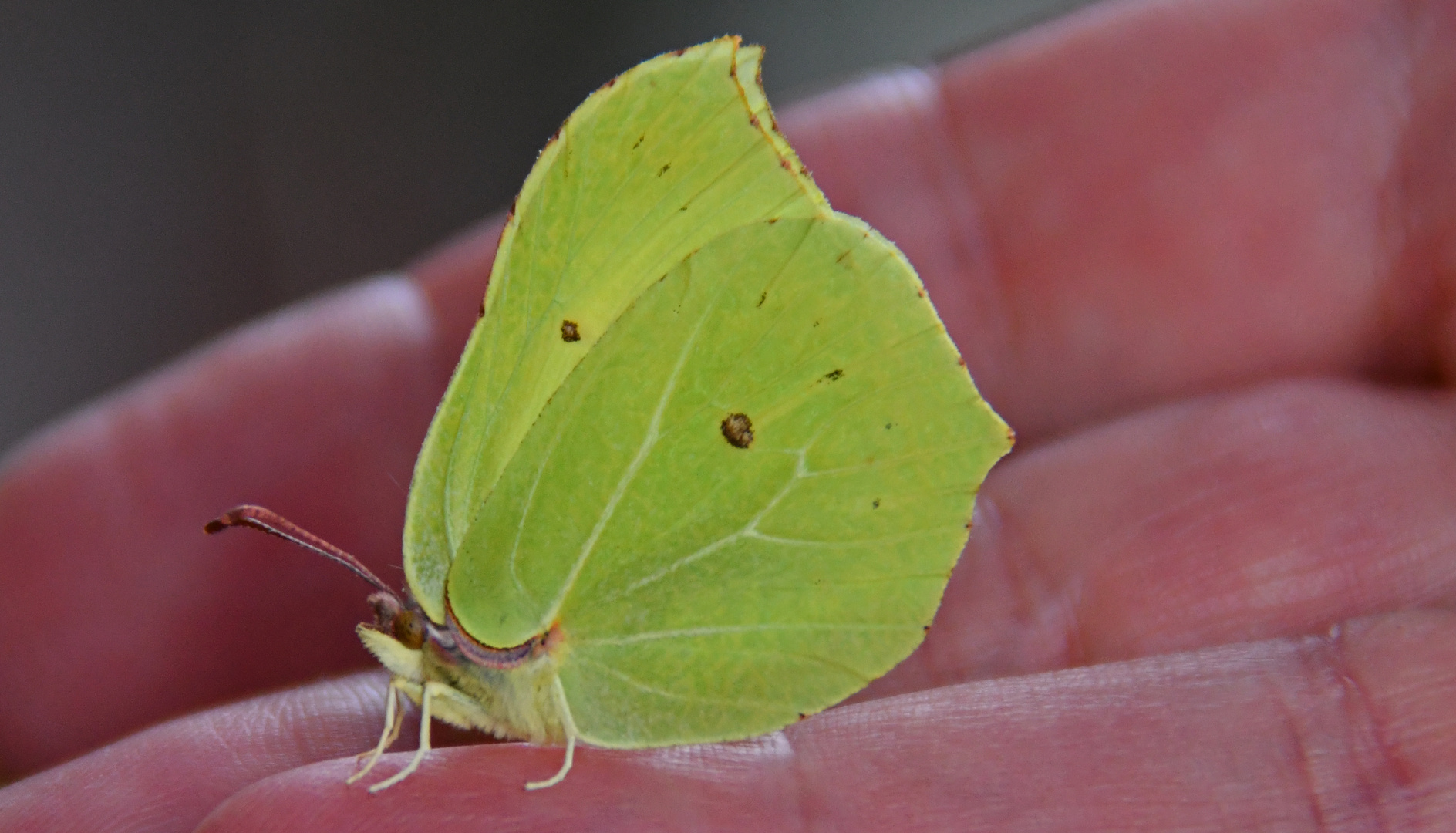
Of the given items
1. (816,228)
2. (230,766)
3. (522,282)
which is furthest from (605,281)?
(230,766)

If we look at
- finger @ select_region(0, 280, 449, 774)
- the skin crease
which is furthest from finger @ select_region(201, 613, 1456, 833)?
finger @ select_region(0, 280, 449, 774)

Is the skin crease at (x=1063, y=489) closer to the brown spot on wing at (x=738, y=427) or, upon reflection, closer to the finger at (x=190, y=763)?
the finger at (x=190, y=763)

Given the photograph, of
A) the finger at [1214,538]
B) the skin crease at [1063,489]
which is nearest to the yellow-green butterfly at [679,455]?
the skin crease at [1063,489]

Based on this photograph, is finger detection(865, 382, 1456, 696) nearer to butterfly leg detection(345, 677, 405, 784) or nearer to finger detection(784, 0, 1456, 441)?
finger detection(784, 0, 1456, 441)

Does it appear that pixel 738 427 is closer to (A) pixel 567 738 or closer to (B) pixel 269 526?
(A) pixel 567 738

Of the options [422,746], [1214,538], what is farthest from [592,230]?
[1214,538]

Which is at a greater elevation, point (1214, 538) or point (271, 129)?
point (271, 129)
